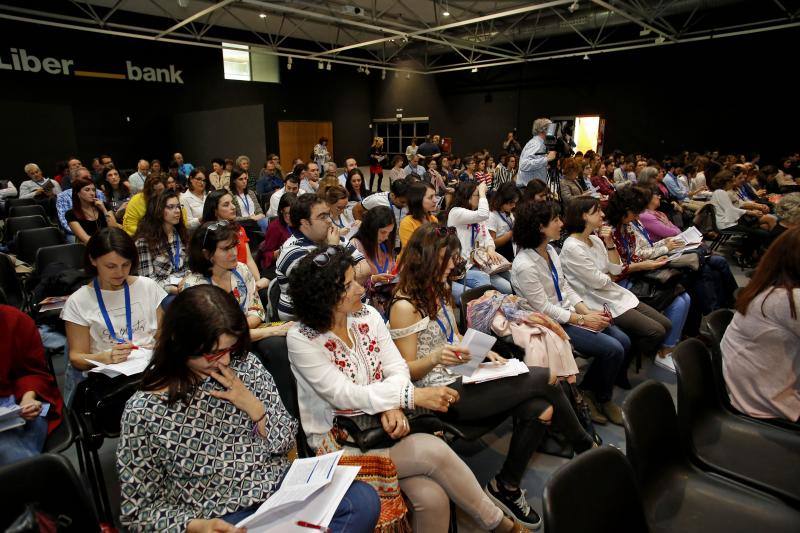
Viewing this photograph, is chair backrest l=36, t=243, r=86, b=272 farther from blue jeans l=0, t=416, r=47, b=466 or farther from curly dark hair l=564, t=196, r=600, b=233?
curly dark hair l=564, t=196, r=600, b=233

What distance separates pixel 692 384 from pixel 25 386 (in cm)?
289

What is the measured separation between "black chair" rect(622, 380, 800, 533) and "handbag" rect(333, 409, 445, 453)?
0.74m

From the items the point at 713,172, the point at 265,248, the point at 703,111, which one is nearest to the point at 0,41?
the point at 265,248

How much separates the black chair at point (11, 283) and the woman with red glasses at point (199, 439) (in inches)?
116

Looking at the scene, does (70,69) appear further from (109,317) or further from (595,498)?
(595,498)

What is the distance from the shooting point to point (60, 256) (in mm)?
3566

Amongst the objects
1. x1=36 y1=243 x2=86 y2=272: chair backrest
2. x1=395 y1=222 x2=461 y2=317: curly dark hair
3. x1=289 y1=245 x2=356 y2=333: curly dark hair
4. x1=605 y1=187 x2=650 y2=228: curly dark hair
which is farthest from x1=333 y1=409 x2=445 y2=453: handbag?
x1=36 y1=243 x2=86 y2=272: chair backrest

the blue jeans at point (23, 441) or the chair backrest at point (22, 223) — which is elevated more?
the chair backrest at point (22, 223)

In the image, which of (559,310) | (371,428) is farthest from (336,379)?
(559,310)

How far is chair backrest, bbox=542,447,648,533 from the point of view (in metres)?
1.14

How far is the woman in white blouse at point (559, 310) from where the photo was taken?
287cm

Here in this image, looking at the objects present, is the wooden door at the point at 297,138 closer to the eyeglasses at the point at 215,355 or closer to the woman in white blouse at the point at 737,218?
the woman in white blouse at the point at 737,218

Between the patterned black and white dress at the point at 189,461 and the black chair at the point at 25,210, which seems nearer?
the patterned black and white dress at the point at 189,461

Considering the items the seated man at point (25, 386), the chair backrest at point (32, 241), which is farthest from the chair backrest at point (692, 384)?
the chair backrest at point (32, 241)
